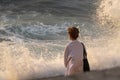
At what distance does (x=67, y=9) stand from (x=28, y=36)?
4702 mm

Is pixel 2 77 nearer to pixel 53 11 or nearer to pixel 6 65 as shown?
pixel 6 65

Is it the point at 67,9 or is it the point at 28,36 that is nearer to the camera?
the point at 28,36

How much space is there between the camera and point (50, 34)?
521 inches

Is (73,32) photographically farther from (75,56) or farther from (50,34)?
(50,34)

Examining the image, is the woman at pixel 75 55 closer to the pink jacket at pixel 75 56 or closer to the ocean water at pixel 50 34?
the pink jacket at pixel 75 56

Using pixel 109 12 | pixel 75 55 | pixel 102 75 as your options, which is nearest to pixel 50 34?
pixel 109 12

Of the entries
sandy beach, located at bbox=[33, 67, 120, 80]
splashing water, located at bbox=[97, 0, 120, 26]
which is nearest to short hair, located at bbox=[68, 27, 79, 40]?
sandy beach, located at bbox=[33, 67, 120, 80]

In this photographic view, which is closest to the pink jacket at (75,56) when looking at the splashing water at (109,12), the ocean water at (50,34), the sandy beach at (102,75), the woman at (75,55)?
the woman at (75,55)

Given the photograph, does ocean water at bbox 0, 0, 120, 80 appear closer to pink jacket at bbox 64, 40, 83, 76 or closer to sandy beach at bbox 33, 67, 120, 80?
pink jacket at bbox 64, 40, 83, 76

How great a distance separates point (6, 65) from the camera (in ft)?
30.6

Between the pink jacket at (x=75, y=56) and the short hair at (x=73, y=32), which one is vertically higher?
the short hair at (x=73, y=32)

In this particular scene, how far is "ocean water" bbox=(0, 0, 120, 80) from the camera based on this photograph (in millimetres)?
8938

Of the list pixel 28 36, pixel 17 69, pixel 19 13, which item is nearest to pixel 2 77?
pixel 17 69

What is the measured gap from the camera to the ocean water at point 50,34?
29.3ft
